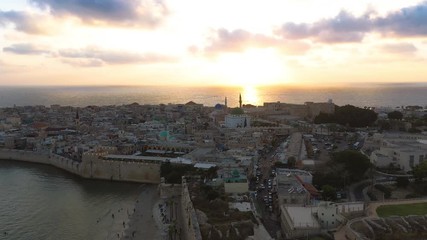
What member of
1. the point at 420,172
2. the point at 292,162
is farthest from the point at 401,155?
the point at 292,162

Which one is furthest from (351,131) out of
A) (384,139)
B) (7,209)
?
(7,209)

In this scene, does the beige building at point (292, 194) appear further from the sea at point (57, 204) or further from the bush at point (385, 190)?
the sea at point (57, 204)

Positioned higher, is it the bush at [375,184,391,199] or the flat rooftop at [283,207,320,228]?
the flat rooftop at [283,207,320,228]

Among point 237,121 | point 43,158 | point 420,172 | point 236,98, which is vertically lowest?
point 43,158

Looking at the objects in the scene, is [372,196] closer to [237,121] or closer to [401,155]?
[401,155]

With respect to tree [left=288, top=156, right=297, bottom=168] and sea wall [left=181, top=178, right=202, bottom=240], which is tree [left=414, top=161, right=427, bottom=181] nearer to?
tree [left=288, top=156, right=297, bottom=168]

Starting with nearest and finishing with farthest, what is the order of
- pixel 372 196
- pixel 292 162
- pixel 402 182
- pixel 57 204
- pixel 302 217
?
pixel 302 217
pixel 372 196
pixel 402 182
pixel 57 204
pixel 292 162

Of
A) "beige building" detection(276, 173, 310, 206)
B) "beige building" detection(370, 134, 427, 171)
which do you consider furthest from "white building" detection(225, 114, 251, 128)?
"beige building" detection(276, 173, 310, 206)

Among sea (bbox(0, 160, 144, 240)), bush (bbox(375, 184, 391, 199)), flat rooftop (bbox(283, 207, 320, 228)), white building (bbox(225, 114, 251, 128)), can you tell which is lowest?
sea (bbox(0, 160, 144, 240))

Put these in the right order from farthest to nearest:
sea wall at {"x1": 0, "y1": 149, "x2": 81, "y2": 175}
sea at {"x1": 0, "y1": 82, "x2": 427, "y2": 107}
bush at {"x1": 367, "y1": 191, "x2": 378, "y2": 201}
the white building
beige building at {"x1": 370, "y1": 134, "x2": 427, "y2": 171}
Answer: sea at {"x1": 0, "y1": 82, "x2": 427, "y2": 107} < the white building < sea wall at {"x1": 0, "y1": 149, "x2": 81, "y2": 175} < beige building at {"x1": 370, "y1": 134, "x2": 427, "y2": 171} < bush at {"x1": 367, "y1": 191, "x2": 378, "y2": 201}

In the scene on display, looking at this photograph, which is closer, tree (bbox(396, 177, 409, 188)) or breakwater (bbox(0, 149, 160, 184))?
tree (bbox(396, 177, 409, 188))
